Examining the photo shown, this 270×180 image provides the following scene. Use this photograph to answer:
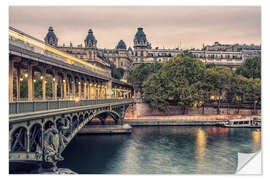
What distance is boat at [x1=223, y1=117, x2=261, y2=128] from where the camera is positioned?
50500mm

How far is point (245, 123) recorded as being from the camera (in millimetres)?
52031

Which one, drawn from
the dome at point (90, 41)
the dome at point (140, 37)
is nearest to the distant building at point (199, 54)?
the dome at point (140, 37)

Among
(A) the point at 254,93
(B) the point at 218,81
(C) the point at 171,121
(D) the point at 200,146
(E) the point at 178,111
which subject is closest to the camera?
(D) the point at 200,146

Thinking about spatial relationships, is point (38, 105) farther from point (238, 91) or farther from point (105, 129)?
point (238, 91)

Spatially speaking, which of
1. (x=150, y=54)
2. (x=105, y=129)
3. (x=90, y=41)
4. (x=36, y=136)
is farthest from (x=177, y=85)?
(x=150, y=54)

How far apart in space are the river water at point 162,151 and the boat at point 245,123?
8.94 feet

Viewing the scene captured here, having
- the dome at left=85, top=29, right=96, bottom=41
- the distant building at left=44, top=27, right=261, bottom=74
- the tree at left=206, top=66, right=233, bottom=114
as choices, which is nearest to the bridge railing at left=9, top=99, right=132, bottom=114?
the tree at left=206, top=66, right=233, bottom=114

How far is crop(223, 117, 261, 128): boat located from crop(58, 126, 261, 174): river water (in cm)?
273

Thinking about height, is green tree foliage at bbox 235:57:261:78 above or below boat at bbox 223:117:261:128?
above

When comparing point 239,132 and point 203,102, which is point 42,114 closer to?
point 239,132

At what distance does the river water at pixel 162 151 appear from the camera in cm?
2622

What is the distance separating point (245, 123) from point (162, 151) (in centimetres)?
2453

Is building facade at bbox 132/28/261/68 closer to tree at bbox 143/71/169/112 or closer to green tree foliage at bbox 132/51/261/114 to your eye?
green tree foliage at bbox 132/51/261/114

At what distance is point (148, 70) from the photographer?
81250mm
